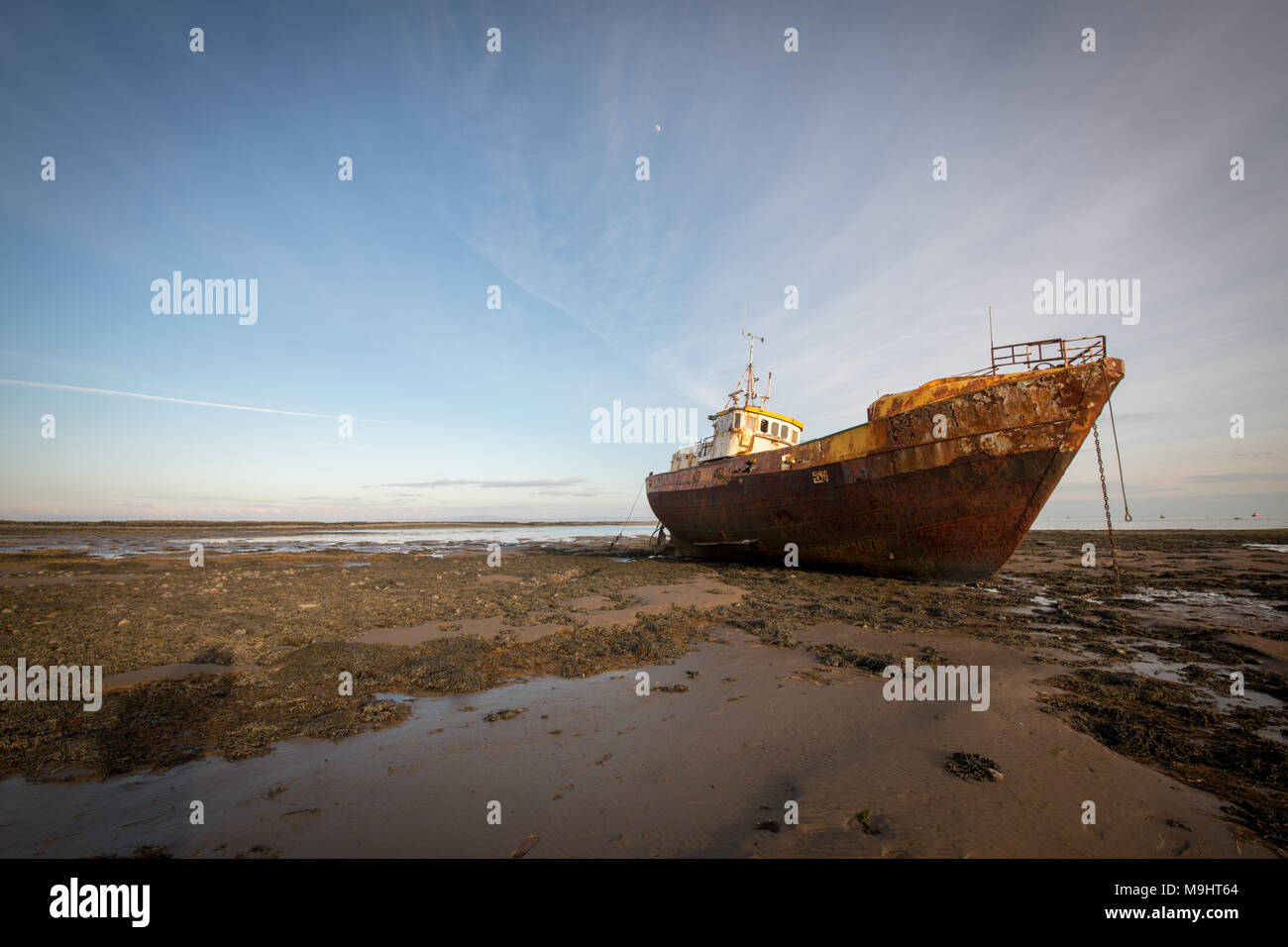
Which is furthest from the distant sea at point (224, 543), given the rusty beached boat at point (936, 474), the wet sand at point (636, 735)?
the rusty beached boat at point (936, 474)

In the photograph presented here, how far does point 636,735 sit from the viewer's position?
4.06 meters

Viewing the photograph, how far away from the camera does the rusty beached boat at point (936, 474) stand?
10.2 meters

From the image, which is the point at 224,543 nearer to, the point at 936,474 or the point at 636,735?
the point at 636,735

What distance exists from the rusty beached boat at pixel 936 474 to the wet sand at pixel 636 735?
→ 287 cm

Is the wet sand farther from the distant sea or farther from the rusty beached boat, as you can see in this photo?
the distant sea

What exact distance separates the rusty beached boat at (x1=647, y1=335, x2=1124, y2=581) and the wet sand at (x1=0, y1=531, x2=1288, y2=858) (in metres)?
2.87

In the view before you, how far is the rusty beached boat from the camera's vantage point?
10.2 meters

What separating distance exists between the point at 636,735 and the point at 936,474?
10.6 meters

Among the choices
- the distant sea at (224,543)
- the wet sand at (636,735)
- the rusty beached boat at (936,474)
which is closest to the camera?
the wet sand at (636,735)

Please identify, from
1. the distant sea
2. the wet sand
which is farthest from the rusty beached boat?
the distant sea

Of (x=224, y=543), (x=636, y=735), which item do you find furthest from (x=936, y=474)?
(x=224, y=543)

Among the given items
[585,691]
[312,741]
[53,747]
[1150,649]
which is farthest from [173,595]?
[1150,649]

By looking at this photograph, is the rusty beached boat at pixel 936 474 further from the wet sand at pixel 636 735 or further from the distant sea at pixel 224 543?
the distant sea at pixel 224 543
